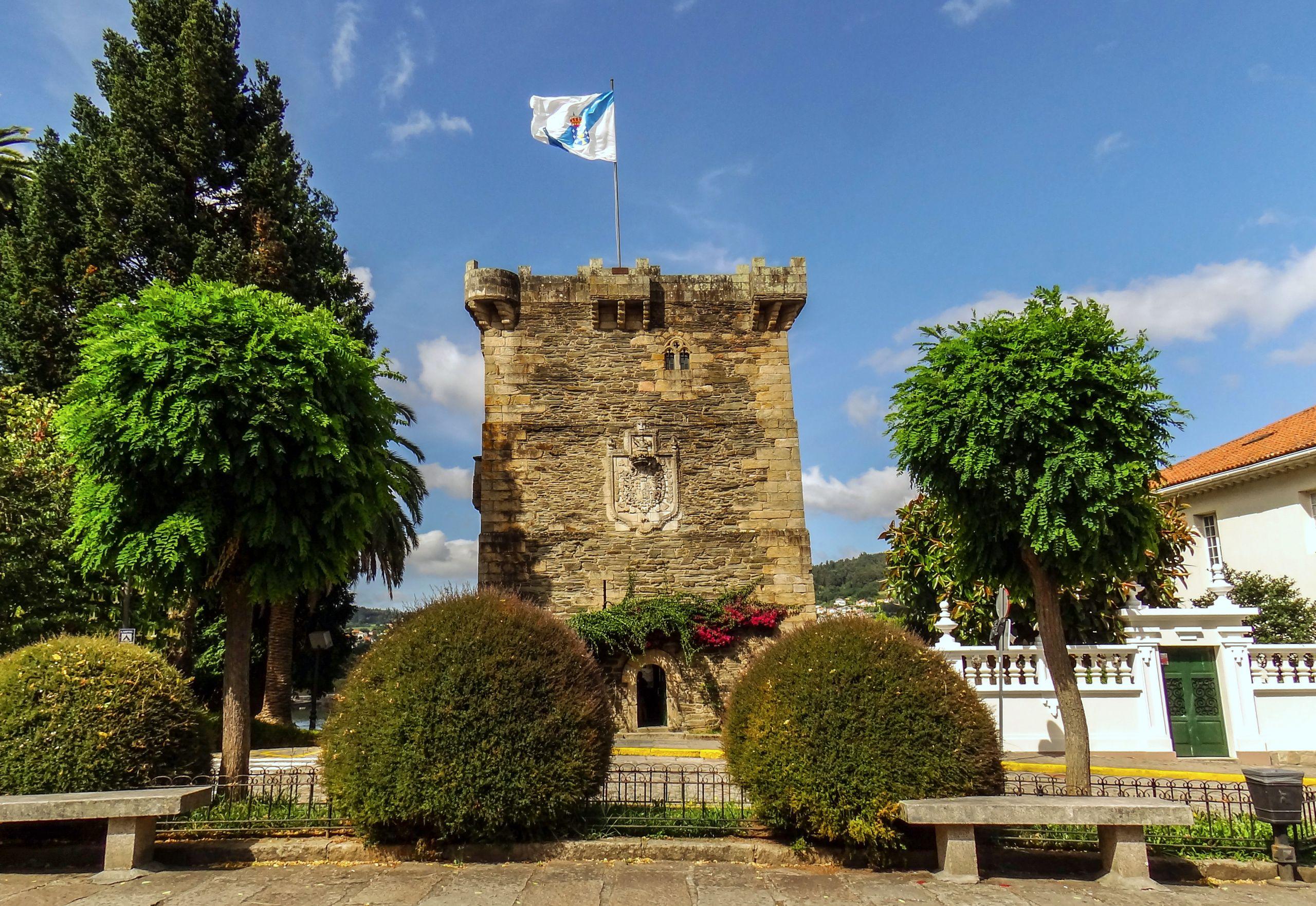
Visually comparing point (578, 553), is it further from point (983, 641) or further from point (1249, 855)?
point (1249, 855)

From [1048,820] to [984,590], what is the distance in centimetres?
967

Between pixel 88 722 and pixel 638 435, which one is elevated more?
pixel 638 435

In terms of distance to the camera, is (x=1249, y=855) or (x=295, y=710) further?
(x=295, y=710)

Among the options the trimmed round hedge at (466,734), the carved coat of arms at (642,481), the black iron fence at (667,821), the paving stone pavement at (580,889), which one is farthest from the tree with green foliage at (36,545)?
the carved coat of arms at (642,481)

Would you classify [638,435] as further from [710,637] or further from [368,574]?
[368,574]

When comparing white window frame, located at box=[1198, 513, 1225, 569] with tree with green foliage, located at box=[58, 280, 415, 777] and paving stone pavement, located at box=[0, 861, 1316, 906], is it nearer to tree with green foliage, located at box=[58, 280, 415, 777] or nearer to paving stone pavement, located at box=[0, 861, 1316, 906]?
paving stone pavement, located at box=[0, 861, 1316, 906]

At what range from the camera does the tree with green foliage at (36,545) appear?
12.8 m

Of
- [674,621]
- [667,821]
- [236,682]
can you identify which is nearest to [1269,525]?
[674,621]

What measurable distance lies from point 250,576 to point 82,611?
29.1 ft

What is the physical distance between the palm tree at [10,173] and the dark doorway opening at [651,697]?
20568mm

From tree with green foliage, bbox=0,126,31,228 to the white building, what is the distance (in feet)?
101

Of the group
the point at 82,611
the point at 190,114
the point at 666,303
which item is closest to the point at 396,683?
the point at 82,611

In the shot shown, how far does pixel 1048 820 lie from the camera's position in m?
5.79

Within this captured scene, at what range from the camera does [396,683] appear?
636cm
